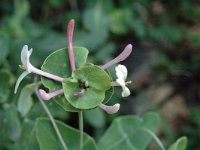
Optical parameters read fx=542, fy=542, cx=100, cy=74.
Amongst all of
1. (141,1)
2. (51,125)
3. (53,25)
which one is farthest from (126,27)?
(51,125)

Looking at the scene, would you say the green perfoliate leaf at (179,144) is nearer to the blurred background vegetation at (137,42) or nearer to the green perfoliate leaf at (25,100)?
the green perfoliate leaf at (25,100)

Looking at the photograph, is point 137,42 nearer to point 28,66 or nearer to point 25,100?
point 25,100

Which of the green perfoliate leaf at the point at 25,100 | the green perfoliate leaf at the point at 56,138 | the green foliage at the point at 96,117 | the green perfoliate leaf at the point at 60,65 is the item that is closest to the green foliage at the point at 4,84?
the green perfoliate leaf at the point at 25,100

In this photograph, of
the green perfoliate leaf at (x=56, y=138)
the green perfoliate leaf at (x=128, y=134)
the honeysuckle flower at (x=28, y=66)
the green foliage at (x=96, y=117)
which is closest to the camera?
the honeysuckle flower at (x=28, y=66)

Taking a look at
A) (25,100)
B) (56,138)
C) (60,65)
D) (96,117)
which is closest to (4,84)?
(25,100)

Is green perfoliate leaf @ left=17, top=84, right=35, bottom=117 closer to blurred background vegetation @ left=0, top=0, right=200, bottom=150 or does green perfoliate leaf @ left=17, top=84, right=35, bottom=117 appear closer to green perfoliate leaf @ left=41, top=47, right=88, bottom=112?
green perfoliate leaf @ left=41, top=47, right=88, bottom=112

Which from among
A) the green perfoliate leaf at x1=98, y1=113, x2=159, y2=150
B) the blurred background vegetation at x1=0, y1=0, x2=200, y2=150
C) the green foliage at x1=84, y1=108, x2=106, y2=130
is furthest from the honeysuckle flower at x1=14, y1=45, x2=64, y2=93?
the green foliage at x1=84, y1=108, x2=106, y2=130
